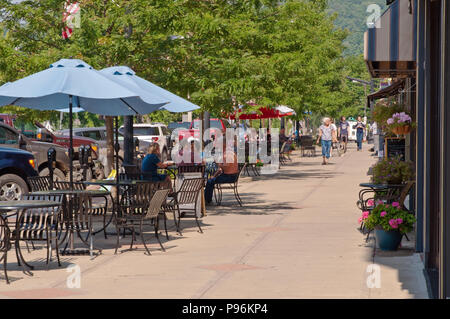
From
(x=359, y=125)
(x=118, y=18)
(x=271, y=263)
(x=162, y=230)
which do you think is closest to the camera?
(x=271, y=263)

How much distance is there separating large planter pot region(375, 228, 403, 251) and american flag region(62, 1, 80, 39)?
7412 millimetres

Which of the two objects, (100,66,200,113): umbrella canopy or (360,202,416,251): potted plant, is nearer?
(360,202,416,251): potted plant

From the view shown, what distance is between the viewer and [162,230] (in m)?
14.4

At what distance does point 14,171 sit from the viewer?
56.9ft

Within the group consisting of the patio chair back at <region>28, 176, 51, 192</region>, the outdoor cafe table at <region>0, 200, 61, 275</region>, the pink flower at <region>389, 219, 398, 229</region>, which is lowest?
the pink flower at <region>389, 219, 398, 229</region>

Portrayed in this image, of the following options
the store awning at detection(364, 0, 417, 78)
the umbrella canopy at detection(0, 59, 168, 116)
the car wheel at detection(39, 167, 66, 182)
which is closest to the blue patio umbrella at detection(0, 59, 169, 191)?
the umbrella canopy at detection(0, 59, 168, 116)

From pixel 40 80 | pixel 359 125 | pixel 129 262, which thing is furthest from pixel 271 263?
pixel 359 125

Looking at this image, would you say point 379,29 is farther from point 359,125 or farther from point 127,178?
point 359,125

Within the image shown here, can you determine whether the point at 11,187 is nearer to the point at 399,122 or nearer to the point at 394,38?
the point at 399,122

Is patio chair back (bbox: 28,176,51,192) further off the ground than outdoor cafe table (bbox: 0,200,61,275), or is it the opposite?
patio chair back (bbox: 28,176,51,192)

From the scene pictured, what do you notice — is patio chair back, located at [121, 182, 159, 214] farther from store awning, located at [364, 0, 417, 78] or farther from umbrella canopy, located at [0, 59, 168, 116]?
store awning, located at [364, 0, 417, 78]

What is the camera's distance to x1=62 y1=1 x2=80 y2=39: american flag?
15759mm

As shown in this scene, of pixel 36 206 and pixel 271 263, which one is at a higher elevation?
pixel 36 206
